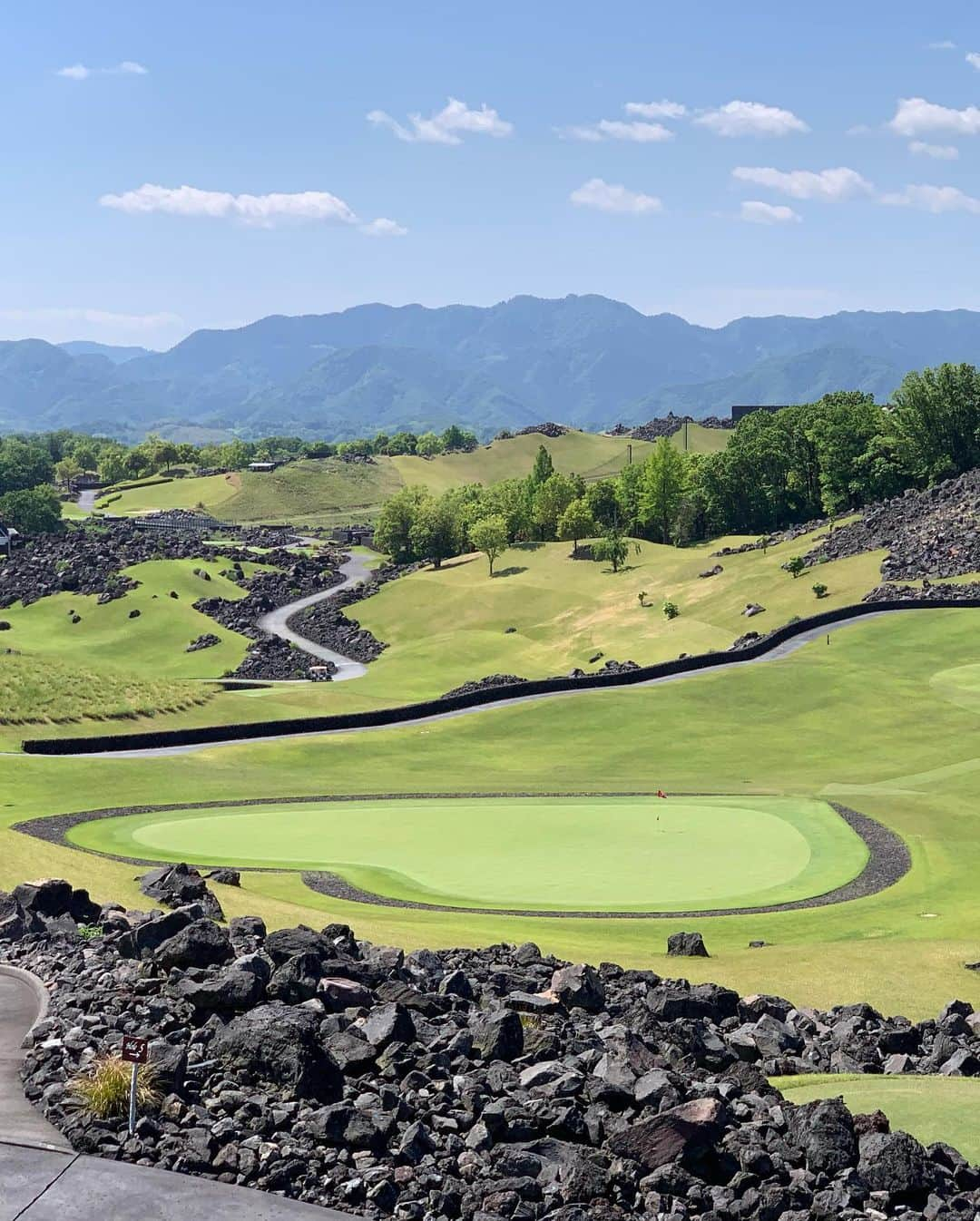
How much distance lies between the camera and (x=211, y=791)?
50.8 m

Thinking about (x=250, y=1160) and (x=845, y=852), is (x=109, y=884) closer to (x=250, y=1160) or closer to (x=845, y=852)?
(x=250, y=1160)

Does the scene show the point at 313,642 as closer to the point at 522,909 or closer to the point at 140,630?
the point at 140,630

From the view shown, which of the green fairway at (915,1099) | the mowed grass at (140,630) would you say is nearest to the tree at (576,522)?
the mowed grass at (140,630)

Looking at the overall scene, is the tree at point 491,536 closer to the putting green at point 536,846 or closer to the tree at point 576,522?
the tree at point 576,522

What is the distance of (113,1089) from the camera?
1608 cm

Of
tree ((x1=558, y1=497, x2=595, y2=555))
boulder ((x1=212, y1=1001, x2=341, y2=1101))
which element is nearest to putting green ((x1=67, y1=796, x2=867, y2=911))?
boulder ((x1=212, y1=1001, x2=341, y2=1101))

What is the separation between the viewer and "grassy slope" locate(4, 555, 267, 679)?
115 metres

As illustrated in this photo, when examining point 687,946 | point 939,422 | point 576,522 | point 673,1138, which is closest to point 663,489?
point 576,522

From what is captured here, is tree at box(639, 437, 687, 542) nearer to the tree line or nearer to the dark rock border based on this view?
the tree line

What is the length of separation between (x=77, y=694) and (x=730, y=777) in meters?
31.4

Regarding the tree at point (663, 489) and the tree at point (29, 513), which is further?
the tree at point (29, 513)

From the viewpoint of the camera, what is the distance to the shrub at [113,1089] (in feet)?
52.5

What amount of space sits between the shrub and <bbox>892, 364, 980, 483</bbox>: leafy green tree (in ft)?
433

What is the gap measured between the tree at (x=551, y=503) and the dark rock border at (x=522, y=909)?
114 metres
